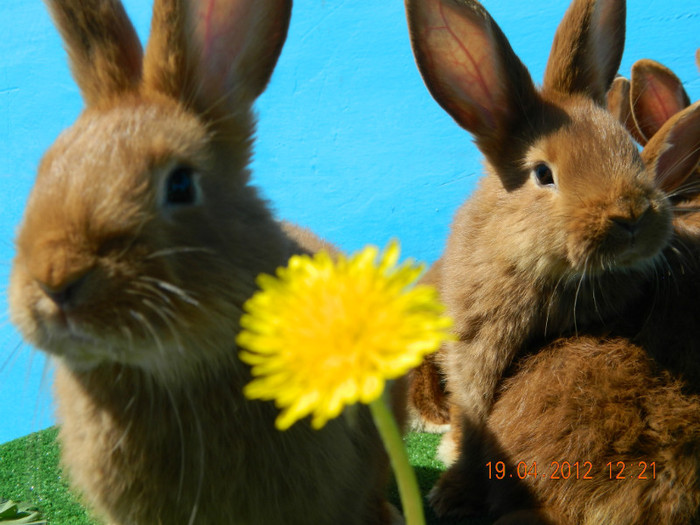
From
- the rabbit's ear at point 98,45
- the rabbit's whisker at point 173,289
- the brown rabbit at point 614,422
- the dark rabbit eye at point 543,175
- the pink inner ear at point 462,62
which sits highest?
the rabbit's ear at point 98,45

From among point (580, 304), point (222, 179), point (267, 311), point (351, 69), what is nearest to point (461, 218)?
point (580, 304)

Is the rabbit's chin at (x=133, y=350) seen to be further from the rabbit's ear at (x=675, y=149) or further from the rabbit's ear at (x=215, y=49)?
the rabbit's ear at (x=675, y=149)

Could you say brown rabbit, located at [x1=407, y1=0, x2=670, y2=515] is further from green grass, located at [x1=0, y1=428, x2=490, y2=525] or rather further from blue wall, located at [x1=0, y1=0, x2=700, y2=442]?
blue wall, located at [x1=0, y1=0, x2=700, y2=442]

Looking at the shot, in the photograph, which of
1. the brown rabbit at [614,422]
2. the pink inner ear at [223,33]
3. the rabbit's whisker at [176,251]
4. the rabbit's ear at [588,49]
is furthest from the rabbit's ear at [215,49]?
the brown rabbit at [614,422]

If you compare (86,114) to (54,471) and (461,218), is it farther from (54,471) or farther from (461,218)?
(54,471)

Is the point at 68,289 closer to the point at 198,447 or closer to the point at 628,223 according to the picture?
the point at 198,447
